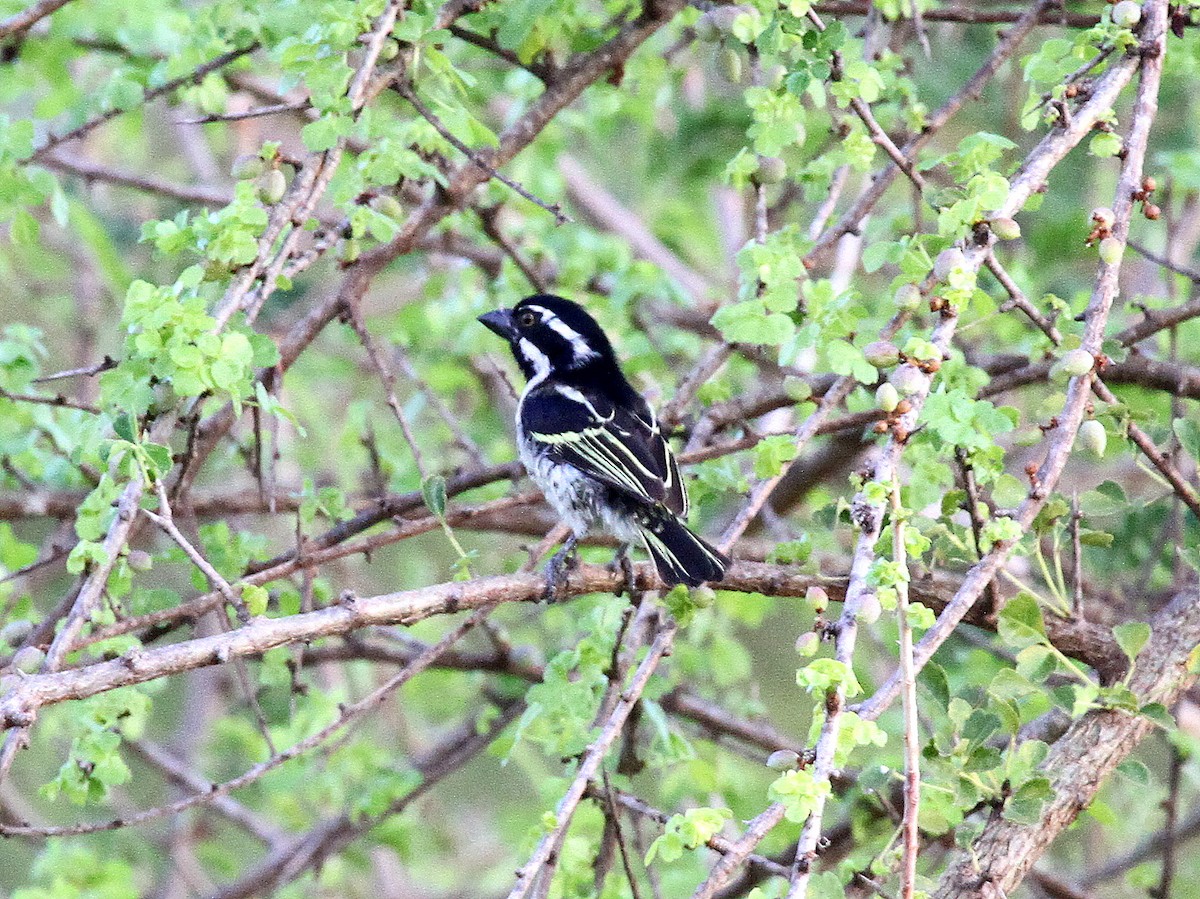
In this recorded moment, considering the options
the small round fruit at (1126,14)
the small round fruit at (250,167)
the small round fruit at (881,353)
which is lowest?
the small round fruit at (881,353)

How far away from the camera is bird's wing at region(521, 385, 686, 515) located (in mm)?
4176

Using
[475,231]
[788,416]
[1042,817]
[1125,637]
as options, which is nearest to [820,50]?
[1125,637]

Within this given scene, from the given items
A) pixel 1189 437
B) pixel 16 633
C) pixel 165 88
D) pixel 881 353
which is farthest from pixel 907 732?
pixel 165 88

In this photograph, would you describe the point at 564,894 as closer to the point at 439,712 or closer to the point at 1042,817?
the point at 1042,817

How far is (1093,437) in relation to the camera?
2.92 metres

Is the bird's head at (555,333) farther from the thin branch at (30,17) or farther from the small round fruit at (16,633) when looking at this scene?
the small round fruit at (16,633)

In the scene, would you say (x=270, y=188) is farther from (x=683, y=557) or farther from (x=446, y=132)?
(x=683, y=557)

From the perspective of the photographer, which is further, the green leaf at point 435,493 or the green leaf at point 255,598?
the green leaf at point 435,493

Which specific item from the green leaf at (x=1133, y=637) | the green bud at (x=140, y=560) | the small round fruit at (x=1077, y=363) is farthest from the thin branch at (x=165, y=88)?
the green leaf at (x=1133, y=637)

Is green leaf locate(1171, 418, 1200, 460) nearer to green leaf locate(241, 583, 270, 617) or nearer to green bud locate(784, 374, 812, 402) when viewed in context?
green bud locate(784, 374, 812, 402)

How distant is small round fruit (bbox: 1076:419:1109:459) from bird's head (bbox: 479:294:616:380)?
2275 mm

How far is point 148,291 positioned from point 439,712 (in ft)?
14.4

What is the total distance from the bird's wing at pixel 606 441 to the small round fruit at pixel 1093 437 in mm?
Answer: 1370

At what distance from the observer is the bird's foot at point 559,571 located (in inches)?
132
